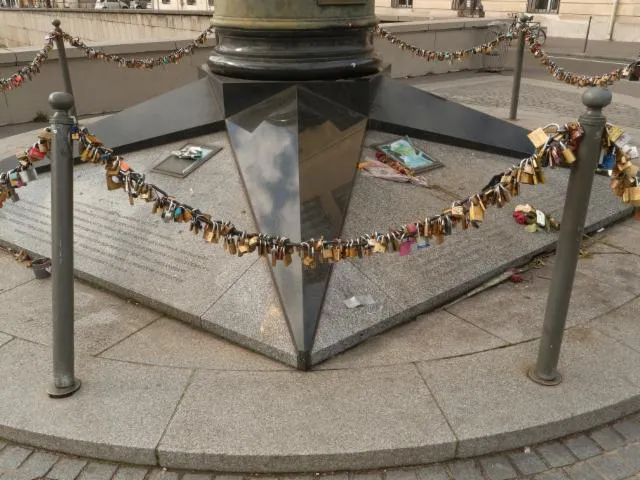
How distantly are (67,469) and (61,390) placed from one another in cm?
46

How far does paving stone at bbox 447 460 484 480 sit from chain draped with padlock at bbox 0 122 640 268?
1.10 meters

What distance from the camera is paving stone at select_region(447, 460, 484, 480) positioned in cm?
289

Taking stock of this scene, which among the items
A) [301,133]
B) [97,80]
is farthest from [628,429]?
[97,80]

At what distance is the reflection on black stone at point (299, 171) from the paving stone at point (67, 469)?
1307mm

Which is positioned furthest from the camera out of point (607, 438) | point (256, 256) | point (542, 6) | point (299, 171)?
point (542, 6)

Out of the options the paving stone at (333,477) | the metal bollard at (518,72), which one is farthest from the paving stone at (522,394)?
the metal bollard at (518,72)

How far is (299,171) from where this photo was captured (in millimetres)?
4504

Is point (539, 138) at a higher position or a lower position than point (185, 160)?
higher

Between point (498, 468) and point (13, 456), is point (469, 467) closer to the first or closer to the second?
point (498, 468)

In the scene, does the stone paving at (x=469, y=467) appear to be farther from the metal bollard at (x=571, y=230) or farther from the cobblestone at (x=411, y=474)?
the metal bollard at (x=571, y=230)

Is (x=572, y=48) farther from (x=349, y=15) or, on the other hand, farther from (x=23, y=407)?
(x=23, y=407)

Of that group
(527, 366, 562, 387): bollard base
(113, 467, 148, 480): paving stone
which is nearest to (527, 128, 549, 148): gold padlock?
(527, 366, 562, 387): bollard base

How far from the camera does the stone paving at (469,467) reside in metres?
2.89

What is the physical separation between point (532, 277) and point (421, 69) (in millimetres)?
11429
